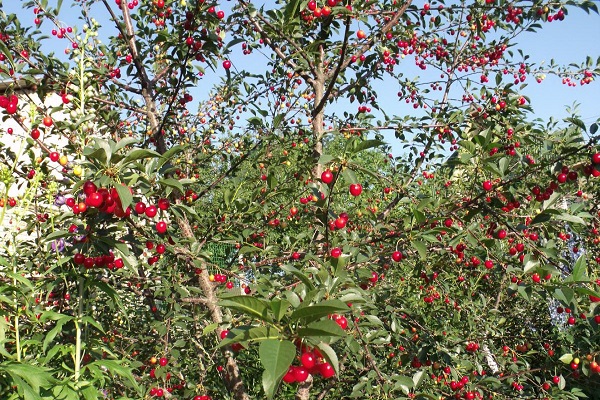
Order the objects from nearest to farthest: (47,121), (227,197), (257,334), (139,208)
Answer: (257,334) < (139,208) < (47,121) < (227,197)

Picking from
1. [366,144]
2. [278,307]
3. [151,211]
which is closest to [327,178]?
[366,144]

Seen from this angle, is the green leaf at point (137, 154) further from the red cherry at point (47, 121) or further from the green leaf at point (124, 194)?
the red cherry at point (47, 121)

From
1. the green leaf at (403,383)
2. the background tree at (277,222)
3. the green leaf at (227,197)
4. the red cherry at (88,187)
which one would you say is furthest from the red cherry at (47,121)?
the green leaf at (403,383)

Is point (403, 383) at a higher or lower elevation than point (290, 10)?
lower

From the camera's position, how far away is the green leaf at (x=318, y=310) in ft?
3.76

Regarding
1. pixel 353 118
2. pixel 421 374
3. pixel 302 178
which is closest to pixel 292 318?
pixel 421 374

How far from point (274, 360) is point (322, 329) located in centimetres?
17

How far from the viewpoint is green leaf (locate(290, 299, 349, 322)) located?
1.15 meters

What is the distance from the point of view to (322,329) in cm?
119

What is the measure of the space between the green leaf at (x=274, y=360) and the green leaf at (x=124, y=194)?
0.66 meters

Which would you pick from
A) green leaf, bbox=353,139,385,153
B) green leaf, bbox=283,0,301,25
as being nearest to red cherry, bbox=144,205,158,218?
green leaf, bbox=353,139,385,153

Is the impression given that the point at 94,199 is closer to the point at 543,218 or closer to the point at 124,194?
the point at 124,194

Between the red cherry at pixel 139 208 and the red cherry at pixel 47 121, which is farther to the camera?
the red cherry at pixel 47 121

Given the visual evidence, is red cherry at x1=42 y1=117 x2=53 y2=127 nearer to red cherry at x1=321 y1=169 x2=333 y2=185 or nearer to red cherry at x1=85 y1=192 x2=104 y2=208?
red cherry at x1=85 y1=192 x2=104 y2=208
